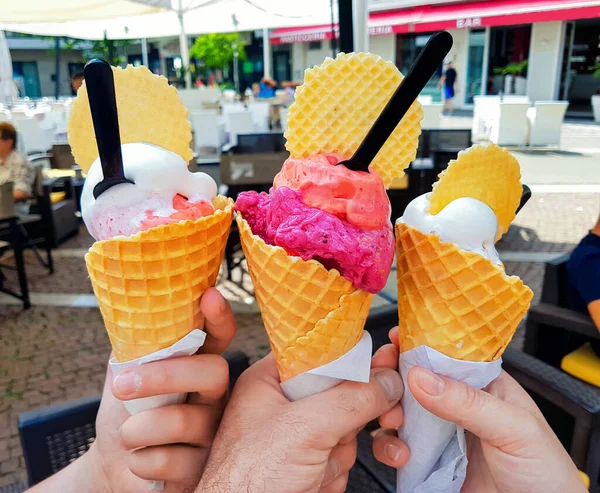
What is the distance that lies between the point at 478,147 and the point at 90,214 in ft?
3.36

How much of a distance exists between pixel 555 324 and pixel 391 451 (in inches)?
70.4

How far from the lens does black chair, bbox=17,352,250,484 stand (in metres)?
1.73

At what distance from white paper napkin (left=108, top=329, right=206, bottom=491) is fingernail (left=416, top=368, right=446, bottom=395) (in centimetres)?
57

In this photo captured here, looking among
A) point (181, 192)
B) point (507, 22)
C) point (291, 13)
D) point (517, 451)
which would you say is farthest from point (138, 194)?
point (507, 22)

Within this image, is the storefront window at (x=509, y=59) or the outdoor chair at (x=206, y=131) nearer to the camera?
the outdoor chair at (x=206, y=131)

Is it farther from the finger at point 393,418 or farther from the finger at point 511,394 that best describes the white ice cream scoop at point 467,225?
the finger at point 393,418

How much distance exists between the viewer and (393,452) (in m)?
1.38

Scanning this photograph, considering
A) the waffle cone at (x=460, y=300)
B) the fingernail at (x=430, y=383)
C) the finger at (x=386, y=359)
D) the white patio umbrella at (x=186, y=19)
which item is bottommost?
the finger at (x=386, y=359)

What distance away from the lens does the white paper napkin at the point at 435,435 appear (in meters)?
1.28

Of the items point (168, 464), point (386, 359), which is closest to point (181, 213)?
point (168, 464)

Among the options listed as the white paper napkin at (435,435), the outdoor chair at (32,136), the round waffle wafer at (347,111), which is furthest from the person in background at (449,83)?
the white paper napkin at (435,435)

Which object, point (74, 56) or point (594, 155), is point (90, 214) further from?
point (74, 56)

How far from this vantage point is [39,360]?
3.84 m

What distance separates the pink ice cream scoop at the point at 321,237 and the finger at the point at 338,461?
47 cm
